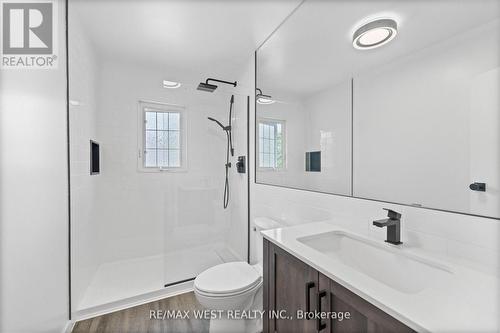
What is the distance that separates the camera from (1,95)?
3.02 feet

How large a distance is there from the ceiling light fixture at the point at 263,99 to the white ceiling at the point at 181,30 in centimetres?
48

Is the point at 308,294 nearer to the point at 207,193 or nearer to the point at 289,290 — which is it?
the point at 289,290

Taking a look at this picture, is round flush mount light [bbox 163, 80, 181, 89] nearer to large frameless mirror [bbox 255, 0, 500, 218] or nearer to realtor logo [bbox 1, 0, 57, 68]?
realtor logo [bbox 1, 0, 57, 68]

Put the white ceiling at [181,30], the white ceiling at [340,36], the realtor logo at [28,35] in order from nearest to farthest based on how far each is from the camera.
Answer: the white ceiling at [340,36]
the realtor logo at [28,35]
the white ceiling at [181,30]

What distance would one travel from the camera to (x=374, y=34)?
1.20 m

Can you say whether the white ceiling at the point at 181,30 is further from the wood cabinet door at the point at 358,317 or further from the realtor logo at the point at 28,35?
the wood cabinet door at the point at 358,317

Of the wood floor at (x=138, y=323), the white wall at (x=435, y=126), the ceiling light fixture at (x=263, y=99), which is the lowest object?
the wood floor at (x=138, y=323)

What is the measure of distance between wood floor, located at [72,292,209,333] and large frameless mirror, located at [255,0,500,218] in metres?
1.34

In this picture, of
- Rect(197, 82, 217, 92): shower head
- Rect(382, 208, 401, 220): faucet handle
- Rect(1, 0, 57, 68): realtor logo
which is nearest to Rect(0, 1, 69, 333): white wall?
Rect(1, 0, 57, 68): realtor logo

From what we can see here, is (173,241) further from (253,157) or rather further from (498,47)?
(498,47)

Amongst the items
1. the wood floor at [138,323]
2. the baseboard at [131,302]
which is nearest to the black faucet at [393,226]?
the wood floor at [138,323]

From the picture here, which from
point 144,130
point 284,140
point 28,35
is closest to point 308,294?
point 284,140

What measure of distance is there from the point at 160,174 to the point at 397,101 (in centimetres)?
226

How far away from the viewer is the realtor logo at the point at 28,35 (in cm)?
103
